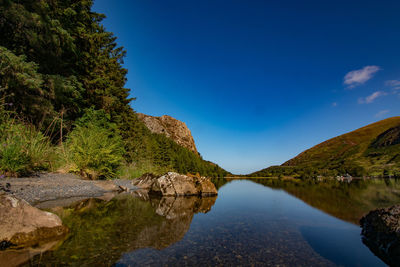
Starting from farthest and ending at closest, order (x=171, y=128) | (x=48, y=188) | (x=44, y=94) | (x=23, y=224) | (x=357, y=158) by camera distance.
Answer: (x=171, y=128) < (x=357, y=158) < (x=44, y=94) < (x=48, y=188) < (x=23, y=224)

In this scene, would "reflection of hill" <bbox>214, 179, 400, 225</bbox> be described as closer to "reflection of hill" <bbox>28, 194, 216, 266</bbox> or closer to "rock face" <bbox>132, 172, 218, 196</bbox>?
"reflection of hill" <bbox>28, 194, 216, 266</bbox>

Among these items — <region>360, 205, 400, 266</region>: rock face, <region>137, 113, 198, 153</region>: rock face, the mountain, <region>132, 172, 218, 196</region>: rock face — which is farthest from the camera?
<region>137, 113, 198, 153</region>: rock face

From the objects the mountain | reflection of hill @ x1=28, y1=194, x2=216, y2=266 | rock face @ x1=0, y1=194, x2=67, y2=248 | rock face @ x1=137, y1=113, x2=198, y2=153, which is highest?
rock face @ x1=137, y1=113, x2=198, y2=153

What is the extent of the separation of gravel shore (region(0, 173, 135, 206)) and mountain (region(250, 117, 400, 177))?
6932cm

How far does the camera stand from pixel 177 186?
10719 mm

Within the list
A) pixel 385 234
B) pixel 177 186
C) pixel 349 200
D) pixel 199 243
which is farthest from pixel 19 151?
pixel 349 200

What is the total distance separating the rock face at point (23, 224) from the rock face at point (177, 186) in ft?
24.4

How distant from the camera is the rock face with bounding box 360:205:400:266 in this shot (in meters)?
2.69

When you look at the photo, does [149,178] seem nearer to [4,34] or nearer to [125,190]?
[125,190]

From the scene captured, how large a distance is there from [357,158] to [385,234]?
4030 inches

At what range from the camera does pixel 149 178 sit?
12.5m

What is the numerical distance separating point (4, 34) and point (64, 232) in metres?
12.5

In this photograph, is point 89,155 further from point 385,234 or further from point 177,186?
point 385,234

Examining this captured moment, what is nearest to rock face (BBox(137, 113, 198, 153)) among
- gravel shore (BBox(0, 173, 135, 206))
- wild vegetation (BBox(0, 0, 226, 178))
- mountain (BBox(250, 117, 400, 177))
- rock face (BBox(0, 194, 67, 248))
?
mountain (BBox(250, 117, 400, 177))
